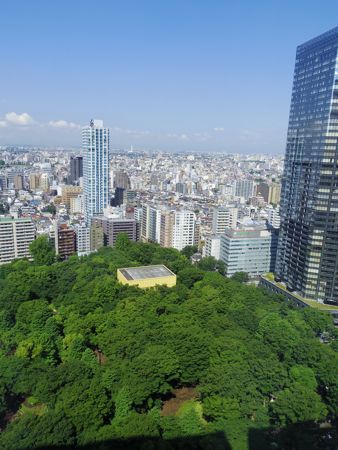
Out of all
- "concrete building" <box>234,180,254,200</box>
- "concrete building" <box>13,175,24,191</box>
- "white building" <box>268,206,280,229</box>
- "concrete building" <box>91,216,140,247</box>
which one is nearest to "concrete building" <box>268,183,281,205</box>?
"concrete building" <box>234,180,254,200</box>

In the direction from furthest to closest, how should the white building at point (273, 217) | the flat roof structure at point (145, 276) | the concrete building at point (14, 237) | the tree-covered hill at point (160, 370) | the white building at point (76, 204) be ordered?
the white building at point (76, 204) → the white building at point (273, 217) → the concrete building at point (14, 237) → the flat roof structure at point (145, 276) → the tree-covered hill at point (160, 370)

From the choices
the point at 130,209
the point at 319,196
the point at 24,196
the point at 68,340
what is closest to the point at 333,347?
the point at 319,196

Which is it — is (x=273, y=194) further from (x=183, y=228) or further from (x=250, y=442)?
(x=250, y=442)

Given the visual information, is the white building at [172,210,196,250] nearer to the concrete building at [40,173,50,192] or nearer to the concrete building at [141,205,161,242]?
the concrete building at [141,205,161,242]

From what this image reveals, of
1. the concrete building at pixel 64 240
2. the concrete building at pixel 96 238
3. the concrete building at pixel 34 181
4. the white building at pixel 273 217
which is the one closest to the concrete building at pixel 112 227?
the concrete building at pixel 96 238

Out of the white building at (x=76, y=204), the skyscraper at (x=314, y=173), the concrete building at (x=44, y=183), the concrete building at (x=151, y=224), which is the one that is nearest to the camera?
the skyscraper at (x=314, y=173)

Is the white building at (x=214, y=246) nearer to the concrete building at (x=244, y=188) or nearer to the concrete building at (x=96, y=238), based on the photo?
the concrete building at (x=96, y=238)
